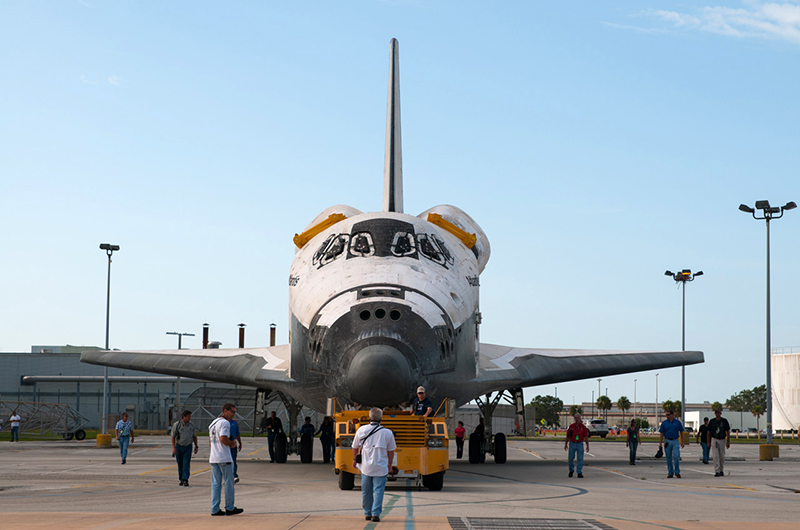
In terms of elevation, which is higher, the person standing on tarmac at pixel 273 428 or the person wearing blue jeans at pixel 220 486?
the person wearing blue jeans at pixel 220 486

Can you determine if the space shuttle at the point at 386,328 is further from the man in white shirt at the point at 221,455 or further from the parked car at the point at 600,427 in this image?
the parked car at the point at 600,427

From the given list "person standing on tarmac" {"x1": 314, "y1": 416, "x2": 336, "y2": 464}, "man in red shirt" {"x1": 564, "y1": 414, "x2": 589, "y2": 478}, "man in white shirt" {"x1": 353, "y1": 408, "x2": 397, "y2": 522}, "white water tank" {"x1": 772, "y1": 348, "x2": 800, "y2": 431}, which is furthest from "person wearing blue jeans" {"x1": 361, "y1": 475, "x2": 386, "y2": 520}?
"white water tank" {"x1": 772, "y1": 348, "x2": 800, "y2": 431}

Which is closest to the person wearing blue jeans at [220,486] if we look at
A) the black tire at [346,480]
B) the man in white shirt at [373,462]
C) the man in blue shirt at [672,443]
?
the man in white shirt at [373,462]

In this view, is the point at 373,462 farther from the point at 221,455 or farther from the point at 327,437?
the point at 327,437

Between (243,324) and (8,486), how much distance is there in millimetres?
67570

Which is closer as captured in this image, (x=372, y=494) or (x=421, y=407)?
(x=372, y=494)

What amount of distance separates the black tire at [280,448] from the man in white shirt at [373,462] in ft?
34.9

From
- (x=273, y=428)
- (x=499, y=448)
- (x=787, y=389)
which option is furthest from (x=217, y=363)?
(x=787, y=389)

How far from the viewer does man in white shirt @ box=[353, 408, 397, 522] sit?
28.0 ft

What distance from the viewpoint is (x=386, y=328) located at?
12664 millimetres

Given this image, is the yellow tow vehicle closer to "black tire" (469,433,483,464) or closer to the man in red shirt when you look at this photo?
the man in red shirt

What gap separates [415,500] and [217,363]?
9.02 meters

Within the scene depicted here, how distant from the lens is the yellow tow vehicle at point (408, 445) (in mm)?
12102

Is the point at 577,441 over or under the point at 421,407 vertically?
under
